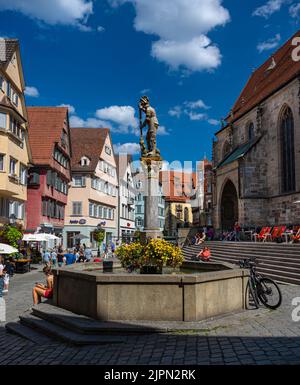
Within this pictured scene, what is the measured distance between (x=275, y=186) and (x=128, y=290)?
2630 centimetres

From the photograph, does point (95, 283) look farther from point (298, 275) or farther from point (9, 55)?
point (9, 55)

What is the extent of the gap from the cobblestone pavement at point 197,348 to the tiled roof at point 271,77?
23.9m

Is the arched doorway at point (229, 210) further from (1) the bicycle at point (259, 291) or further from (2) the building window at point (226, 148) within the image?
(1) the bicycle at point (259, 291)

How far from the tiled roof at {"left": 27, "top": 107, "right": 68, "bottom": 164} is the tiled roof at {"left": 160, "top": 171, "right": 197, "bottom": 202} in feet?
136

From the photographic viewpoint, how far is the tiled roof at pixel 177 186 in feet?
267

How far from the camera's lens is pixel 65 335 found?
7176 mm

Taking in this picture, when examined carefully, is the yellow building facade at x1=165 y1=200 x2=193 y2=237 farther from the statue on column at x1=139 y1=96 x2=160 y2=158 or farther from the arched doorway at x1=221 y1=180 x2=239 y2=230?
the statue on column at x1=139 y1=96 x2=160 y2=158

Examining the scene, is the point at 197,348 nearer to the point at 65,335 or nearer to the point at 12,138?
the point at 65,335

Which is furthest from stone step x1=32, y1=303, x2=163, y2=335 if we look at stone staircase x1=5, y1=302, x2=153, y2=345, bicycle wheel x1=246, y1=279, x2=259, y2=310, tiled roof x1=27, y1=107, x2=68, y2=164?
tiled roof x1=27, y1=107, x2=68, y2=164

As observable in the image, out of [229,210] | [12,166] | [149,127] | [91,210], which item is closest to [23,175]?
[12,166]

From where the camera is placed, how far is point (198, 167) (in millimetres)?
81375

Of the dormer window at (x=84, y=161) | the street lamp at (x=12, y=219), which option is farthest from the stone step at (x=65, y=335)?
the dormer window at (x=84, y=161)

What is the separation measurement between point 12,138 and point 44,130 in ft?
33.4
